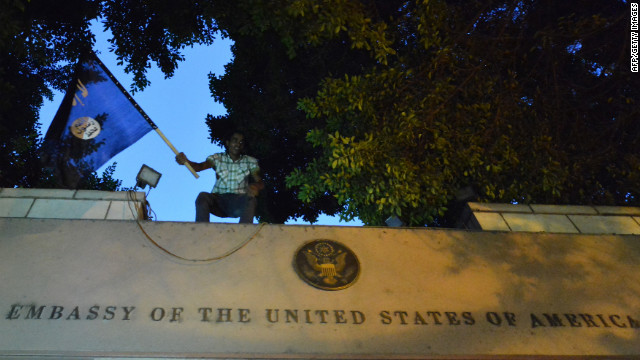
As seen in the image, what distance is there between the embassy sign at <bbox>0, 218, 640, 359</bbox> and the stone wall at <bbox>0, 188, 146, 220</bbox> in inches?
8.3

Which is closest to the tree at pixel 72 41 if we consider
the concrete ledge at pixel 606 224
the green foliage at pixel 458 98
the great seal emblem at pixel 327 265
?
the green foliage at pixel 458 98

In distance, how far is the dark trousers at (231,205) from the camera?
213 inches

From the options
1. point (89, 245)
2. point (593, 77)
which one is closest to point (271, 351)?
point (89, 245)

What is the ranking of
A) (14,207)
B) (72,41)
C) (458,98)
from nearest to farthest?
(14,207)
(458,98)
(72,41)

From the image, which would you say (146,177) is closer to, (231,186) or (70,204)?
(70,204)

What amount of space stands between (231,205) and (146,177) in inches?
38.8

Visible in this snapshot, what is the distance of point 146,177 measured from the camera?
5023mm

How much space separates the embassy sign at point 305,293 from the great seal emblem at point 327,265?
0.5 inches

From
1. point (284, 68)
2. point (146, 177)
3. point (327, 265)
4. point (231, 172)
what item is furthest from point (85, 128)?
point (284, 68)

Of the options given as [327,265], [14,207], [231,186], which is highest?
[231,186]

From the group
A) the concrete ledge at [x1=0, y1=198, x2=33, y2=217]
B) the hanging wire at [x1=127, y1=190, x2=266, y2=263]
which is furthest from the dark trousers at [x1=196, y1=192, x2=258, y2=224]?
the concrete ledge at [x1=0, y1=198, x2=33, y2=217]

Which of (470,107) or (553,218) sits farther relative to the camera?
(470,107)

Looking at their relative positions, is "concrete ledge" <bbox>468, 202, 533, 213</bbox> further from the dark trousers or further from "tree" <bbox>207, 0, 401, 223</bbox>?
the dark trousers

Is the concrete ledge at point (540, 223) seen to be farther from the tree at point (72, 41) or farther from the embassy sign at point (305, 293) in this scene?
the tree at point (72, 41)
